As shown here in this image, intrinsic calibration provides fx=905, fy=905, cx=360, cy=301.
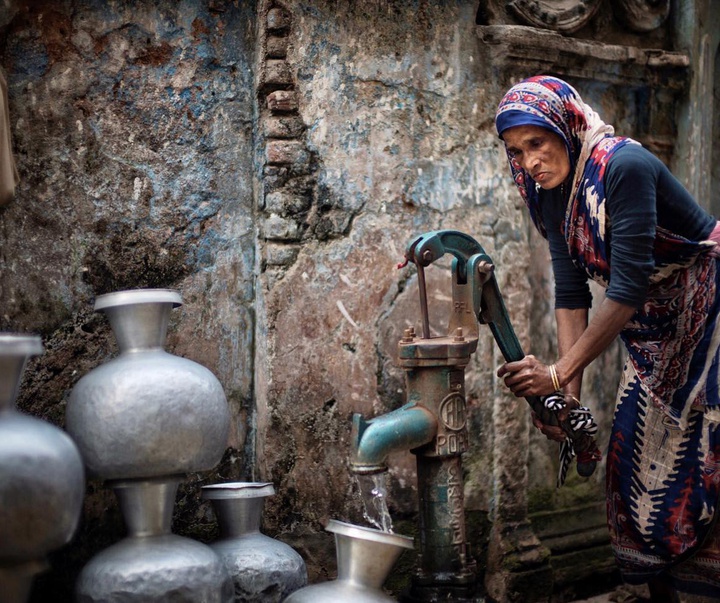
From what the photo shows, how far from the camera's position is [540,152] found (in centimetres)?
260

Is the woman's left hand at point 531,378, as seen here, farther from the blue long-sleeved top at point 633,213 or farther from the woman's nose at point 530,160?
the woman's nose at point 530,160

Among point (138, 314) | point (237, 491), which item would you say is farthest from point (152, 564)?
point (138, 314)

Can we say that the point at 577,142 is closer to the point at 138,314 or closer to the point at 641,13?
the point at 138,314

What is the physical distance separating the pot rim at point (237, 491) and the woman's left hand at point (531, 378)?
0.78 meters

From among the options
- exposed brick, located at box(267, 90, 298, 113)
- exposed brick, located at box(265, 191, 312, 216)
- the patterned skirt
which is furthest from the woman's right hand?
exposed brick, located at box(267, 90, 298, 113)

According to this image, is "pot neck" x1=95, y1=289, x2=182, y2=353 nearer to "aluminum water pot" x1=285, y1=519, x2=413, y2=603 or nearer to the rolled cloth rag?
the rolled cloth rag

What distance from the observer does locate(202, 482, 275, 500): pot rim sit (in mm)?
2625

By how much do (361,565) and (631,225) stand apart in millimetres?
1165

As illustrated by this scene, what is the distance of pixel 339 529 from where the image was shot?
2400mm

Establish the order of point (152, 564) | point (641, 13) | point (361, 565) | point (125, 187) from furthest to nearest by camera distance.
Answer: point (641, 13) < point (125, 187) < point (361, 565) < point (152, 564)

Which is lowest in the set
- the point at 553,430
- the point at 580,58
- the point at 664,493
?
the point at 664,493

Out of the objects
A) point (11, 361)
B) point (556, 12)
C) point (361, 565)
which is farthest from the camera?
point (556, 12)

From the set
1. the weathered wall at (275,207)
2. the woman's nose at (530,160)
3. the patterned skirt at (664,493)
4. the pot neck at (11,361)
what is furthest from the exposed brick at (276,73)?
the patterned skirt at (664,493)

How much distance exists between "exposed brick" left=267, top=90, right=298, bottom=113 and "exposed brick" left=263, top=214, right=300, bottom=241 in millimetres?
363
